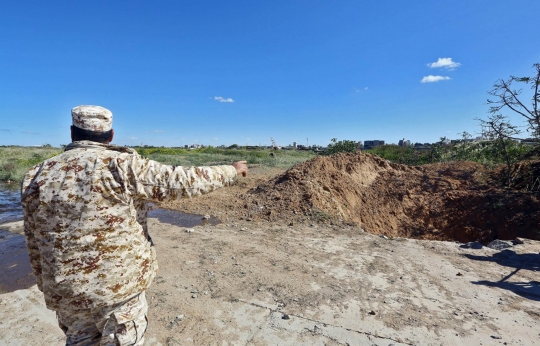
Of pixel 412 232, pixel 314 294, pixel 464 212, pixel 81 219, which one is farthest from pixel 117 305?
pixel 464 212

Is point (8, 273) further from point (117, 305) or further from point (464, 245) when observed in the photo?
point (464, 245)

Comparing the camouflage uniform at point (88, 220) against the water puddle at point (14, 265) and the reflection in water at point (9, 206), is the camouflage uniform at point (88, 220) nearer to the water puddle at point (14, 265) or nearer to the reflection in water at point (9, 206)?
the water puddle at point (14, 265)

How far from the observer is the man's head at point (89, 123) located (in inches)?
66.2

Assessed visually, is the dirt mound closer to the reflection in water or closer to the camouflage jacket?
the camouflage jacket

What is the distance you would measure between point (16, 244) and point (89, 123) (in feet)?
18.9

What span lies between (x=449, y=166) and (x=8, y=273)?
41.7ft

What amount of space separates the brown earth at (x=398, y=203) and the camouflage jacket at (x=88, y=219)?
564 cm

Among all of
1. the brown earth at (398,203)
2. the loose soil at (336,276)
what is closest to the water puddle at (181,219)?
the loose soil at (336,276)

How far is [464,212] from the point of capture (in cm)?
808

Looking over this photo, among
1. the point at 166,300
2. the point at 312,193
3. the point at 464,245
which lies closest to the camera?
the point at 166,300

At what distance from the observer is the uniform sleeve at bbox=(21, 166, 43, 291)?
1.55m

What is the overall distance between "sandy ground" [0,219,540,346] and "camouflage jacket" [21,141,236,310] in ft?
5.21

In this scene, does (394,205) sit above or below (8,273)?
above

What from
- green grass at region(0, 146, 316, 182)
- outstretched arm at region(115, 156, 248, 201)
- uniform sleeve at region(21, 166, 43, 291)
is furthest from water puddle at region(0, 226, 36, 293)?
green grass at region(0, 146, 316, 182)
